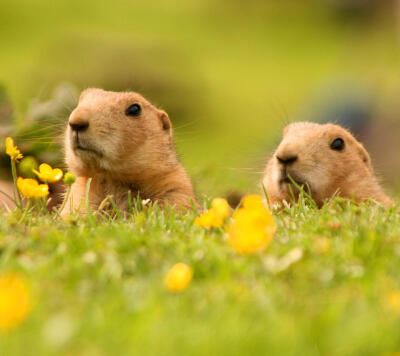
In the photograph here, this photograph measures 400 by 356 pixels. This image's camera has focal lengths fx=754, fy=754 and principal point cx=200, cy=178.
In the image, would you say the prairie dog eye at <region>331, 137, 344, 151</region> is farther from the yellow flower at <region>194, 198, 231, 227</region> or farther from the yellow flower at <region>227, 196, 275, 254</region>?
the yellow flower at <region>227, 196, 275, 254</region>

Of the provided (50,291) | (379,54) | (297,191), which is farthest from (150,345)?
(379,54)

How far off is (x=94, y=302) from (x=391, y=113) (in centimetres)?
1418

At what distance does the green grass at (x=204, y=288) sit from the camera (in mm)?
2262

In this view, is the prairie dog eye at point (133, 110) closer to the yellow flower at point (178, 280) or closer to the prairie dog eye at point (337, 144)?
the prairie dog eye at point (337, 144)

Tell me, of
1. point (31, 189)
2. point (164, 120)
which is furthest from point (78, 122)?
point (164, 120)

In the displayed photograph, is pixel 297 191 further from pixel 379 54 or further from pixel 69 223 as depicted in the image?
pixel 379 54

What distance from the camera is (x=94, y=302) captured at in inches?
103

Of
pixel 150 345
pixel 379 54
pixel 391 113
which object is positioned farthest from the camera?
pixel 379 54

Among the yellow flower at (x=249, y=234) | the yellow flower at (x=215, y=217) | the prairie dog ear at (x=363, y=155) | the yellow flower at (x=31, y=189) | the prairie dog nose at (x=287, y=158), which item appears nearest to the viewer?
the yellow flower at (x=249, y=234)

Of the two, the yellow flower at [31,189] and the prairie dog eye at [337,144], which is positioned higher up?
the yellow flower at [31,189]

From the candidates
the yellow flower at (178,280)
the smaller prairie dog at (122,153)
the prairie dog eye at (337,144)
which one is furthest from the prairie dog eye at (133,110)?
the yellow flower at (178,280)

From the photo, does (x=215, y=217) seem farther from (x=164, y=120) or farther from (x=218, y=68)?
(x=218, y=68)

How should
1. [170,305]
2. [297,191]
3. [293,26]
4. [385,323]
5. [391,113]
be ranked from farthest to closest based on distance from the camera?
[293,26], [391,113], [297,191], [170,305], [385,323]

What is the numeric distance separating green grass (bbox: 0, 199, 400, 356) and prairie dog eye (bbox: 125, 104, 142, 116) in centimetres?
145
